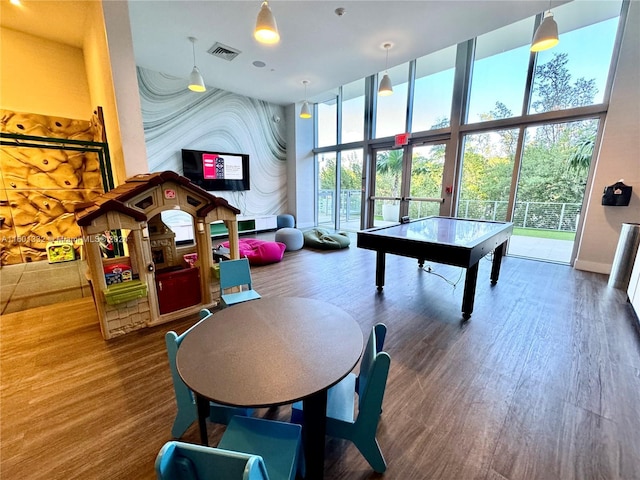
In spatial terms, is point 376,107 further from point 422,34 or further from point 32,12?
point 32,12

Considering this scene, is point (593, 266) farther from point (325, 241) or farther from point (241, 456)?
point (241, 456)

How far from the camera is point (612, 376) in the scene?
1892 mm

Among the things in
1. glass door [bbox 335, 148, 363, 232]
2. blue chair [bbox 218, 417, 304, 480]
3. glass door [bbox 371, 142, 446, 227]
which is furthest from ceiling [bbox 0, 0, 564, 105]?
blue chair [bbox 218, 417, 304, 480]

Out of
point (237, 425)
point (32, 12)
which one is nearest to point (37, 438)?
point (237, 425)

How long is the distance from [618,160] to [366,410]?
17.1 ft

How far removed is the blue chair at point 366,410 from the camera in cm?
110

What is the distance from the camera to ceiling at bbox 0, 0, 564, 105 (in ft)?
11.0

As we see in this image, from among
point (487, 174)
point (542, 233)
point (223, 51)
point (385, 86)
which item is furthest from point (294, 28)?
point (542, 233)

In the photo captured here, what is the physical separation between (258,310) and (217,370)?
0.53m

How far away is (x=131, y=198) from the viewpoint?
7.85 ft

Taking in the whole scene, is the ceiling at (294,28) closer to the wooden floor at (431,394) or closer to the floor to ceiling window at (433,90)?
the floor to ceiling window at (433,90)

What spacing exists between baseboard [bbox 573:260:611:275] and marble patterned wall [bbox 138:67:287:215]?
6.95 m

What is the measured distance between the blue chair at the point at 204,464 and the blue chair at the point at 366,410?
0.56 meters

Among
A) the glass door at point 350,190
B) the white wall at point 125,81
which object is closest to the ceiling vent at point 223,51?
the white wall at point 125,81
